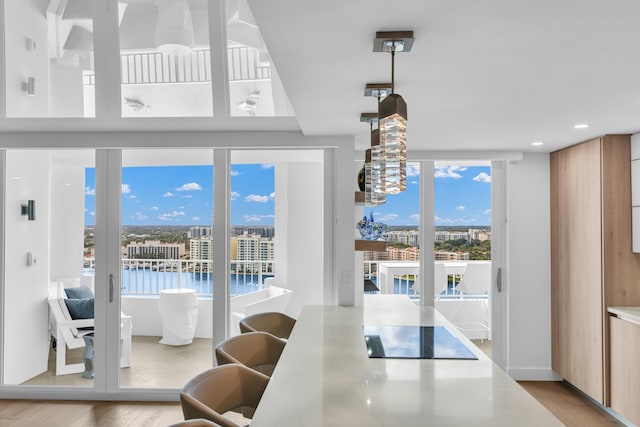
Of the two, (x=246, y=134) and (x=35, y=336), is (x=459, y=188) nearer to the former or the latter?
(x=246, y=134)

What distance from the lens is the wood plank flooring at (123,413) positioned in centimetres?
374

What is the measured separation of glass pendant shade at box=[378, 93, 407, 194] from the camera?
1.84m

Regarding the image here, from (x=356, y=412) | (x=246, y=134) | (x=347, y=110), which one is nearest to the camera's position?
(x=356, y=412)

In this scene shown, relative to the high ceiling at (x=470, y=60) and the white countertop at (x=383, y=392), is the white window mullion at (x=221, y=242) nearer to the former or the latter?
the high ceiling at (x=470, y=60)

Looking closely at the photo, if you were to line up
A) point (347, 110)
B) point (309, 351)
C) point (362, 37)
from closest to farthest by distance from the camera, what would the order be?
point (362, 37)
point (309, 351)
point (347, 110)

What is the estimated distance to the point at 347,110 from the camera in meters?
3.06

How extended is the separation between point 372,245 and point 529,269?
190 centimetres

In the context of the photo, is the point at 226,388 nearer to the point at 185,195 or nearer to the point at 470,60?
the point at 470,60

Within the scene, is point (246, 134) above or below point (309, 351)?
above

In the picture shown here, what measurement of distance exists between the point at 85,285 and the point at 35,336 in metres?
0.62

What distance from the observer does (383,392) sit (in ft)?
5.80

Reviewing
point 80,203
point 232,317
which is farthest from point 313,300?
point 80,203

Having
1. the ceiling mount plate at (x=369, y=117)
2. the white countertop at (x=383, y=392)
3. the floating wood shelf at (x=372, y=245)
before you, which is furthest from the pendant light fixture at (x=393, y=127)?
the floating wood shelf at (x=372, y=245)

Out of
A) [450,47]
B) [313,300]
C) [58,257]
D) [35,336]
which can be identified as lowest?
[35,336]
